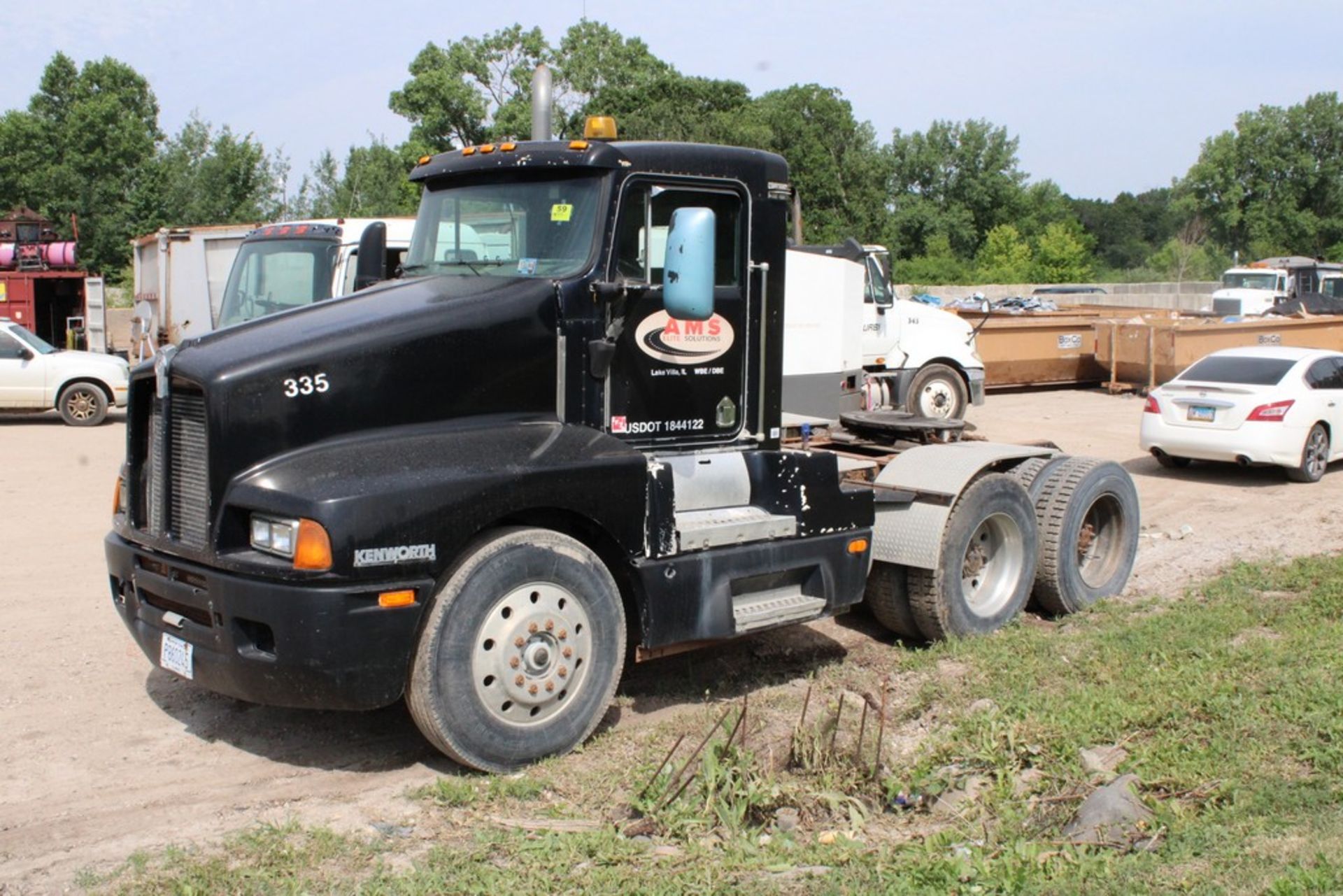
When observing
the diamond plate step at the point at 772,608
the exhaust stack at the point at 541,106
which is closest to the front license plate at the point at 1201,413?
the diamond plate step at the point at 772,608

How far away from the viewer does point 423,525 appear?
5.57m

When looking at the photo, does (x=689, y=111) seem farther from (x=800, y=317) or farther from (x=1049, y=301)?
(x=800, y=317)

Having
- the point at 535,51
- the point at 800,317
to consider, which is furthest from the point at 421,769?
the point at 535,51

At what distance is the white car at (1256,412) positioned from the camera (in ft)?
48.9

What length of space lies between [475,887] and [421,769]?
150cm

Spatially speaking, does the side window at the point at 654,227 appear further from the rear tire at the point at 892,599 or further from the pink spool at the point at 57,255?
the pink spool at the point at 57,255

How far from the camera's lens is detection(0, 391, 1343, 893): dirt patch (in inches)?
219

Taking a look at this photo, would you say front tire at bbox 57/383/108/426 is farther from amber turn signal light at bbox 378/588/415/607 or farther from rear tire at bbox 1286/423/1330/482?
rear tire at bbox 1286/423/1330/482

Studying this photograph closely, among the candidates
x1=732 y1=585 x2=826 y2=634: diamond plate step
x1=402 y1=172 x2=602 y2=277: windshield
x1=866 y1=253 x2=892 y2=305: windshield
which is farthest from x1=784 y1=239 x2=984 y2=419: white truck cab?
x1=402 y1=172 x2=602 y2=277: windshield

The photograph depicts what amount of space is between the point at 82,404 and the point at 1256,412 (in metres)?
16.1

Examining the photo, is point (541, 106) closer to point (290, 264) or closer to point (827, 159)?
point (290, 264)

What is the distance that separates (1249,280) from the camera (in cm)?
4122

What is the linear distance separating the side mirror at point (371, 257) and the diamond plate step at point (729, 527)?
7.38 ft

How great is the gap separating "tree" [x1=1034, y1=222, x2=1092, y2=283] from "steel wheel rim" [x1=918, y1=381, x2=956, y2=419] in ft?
Answer: 178
